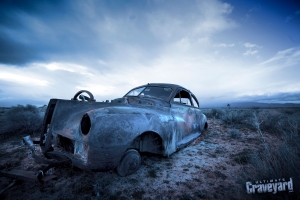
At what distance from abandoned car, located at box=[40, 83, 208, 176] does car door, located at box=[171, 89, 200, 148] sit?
33mm

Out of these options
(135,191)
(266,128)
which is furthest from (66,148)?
(266,128)

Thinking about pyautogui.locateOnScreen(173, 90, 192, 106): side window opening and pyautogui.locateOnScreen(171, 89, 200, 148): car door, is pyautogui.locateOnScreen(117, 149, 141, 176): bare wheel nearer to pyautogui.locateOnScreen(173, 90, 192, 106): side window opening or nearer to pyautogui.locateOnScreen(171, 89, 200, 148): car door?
pyautogui.locateOnScreen(171, 89, 200, 148): car door

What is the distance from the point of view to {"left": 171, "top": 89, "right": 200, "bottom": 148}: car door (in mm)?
3062

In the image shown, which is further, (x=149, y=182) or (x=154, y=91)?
(x=154, y=91)

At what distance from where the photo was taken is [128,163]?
1961 millimetres

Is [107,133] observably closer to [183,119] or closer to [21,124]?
[183,119]

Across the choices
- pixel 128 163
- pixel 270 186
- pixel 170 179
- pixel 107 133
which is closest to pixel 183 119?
pixel 170 179

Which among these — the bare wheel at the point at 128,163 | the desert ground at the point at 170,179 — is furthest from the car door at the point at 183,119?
the bare wheel at the point at 128,163

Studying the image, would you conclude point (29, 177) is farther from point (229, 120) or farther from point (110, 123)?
point (229, 120)

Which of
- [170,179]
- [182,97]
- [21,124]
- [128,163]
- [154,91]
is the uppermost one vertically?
[154,91]

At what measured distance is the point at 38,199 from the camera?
163cm

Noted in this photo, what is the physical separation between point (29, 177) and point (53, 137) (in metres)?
0.66

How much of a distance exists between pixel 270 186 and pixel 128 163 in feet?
5.92

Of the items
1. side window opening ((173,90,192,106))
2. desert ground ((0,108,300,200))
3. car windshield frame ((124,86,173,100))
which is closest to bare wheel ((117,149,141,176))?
desert ground ((0,108,300,200))
